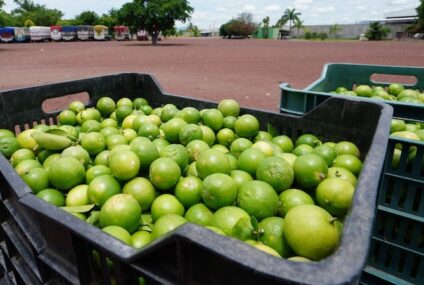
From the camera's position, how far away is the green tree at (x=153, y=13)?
36781 mm

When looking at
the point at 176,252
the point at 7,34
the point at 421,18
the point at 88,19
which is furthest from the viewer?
the point at 88,19

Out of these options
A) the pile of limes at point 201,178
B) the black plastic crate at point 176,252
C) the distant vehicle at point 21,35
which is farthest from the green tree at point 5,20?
the black plastic crate at point 176,252

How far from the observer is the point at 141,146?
231 centimetres

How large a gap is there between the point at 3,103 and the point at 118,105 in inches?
39.4

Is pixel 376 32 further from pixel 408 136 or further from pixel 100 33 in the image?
pixel 408 136

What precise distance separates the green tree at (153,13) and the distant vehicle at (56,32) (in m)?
13.3

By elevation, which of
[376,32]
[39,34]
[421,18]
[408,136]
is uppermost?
[421,18]

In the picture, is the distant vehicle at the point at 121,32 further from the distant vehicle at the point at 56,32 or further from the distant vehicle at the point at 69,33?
the distant vehicle at the point at 56,32

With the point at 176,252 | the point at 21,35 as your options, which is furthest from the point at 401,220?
the point at 21,35

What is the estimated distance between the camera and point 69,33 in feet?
159

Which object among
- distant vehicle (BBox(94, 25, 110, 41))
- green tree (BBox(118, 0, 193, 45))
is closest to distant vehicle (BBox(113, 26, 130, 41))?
distant vehicle (BBox(94, 25, 110, 41))

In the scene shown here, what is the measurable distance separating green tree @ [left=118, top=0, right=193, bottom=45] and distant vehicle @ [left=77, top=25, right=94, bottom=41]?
14.2 meters

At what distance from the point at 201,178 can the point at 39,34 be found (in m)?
50.7

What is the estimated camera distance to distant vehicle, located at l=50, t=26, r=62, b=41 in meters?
46.3
